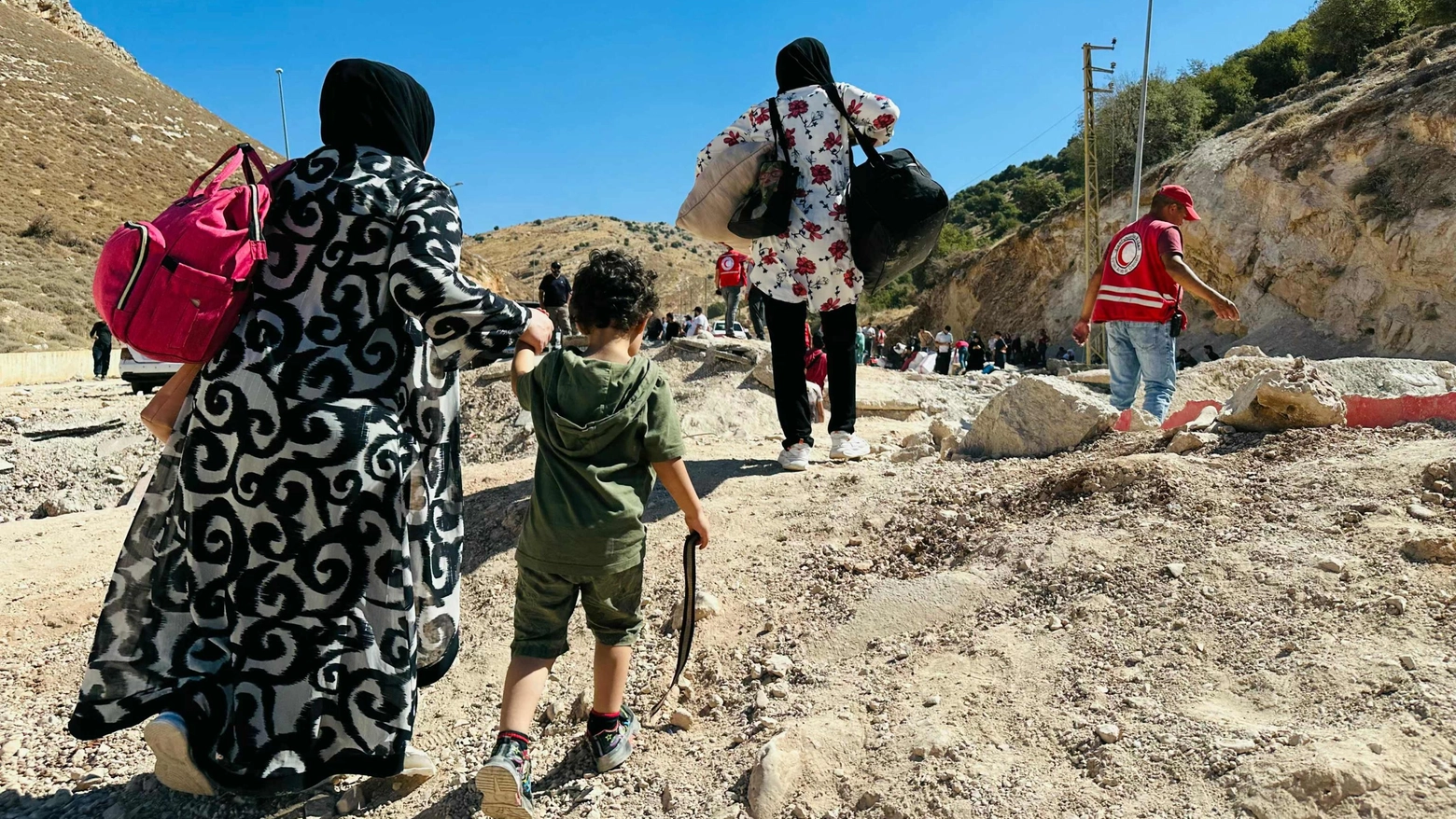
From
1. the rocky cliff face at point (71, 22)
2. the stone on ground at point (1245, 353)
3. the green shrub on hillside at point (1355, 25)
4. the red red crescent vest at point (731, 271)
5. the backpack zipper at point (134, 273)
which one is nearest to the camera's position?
the backpack zipper at point (134, 273)

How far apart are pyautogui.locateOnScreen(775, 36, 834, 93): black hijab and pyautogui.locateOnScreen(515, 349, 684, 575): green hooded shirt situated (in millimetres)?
2497

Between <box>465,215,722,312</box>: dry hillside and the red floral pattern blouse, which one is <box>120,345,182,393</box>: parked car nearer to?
the red floral pattern blouse

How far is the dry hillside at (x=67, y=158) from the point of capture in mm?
27266

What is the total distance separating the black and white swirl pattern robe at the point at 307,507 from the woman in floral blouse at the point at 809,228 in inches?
87.8

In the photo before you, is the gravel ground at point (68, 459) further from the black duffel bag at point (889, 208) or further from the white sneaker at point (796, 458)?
the black duffel bag at point (889, 208)

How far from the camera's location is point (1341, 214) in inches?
703

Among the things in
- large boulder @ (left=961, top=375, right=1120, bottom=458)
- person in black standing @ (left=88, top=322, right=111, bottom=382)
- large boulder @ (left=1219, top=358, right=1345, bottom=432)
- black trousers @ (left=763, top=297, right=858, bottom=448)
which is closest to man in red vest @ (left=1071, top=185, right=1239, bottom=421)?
large boulder @ (left=961, top=375, right=1120, bottom=458)

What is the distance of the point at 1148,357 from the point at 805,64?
2396 mm

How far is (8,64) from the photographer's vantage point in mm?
40906

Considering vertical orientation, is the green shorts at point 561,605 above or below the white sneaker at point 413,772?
above

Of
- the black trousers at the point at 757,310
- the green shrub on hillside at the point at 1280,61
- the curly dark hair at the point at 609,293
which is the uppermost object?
the green shrub on hillside at the point at 1280,61

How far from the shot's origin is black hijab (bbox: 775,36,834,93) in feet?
13.8

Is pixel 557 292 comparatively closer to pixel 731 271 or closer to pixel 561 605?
pixel 731 271

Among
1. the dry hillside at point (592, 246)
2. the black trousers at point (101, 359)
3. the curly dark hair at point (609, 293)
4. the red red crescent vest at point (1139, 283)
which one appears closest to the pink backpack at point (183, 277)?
the curly dark hair at point (609, 293)
